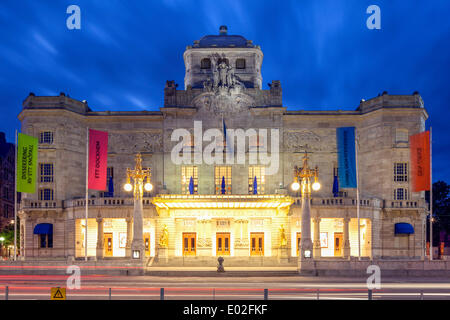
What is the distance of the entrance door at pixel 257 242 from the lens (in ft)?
181

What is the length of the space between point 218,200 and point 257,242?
821 cm

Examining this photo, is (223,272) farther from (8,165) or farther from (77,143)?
(8,165)

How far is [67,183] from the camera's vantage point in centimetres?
5691

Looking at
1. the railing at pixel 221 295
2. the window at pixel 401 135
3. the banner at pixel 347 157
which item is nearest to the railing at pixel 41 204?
the banner at pixel 347 157

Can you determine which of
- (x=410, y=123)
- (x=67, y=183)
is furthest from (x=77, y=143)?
(x=410, y=123)

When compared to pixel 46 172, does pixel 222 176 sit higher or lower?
lower

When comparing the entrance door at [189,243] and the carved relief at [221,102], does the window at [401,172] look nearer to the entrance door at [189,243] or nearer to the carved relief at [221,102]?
A: the carved relief at [221,102]

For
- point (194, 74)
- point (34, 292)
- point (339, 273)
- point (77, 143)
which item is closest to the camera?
point (34, 292)

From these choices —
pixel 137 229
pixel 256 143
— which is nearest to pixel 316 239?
pixel 256 143

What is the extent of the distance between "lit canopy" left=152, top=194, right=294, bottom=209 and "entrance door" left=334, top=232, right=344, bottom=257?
8.57 m

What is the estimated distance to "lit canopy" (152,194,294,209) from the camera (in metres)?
50.5

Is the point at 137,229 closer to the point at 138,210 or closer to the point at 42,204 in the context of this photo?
the point at 138,210

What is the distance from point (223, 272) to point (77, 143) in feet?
91.7

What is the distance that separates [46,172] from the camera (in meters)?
56.8
